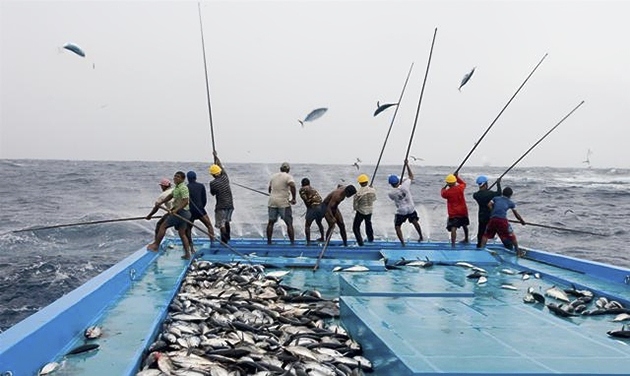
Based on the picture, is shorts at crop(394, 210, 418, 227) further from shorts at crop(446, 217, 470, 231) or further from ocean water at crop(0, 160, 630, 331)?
ocean water at crop(0, 160, 630, 331)

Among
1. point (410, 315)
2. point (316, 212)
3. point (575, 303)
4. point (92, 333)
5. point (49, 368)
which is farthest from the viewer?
point (316, 212)

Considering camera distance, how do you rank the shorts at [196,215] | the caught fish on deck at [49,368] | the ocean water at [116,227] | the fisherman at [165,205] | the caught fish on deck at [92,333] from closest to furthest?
the caught fish on deck at [49,368], the caught fish on deck at [92,333], the fisherman at [165,205], the shorts at [196,215], the ocean water at [116,227]

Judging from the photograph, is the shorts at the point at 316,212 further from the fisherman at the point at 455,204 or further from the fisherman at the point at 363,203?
the fisherman at the point at 455,204

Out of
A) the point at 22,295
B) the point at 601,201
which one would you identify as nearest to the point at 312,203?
the point at 22,295

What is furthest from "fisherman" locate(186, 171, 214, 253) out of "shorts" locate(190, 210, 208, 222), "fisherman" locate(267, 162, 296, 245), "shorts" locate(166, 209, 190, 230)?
"fisherman" locate(267, 162, 296, 245)

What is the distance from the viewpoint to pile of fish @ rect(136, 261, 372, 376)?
17.4ft

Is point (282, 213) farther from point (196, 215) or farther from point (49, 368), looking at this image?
point (49, 368)

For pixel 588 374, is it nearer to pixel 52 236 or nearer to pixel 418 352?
pixel 418 352

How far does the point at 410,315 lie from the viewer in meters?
6.21

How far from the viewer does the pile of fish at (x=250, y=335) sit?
530cm

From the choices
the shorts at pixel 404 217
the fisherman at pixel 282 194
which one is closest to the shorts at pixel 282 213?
the fisherman at pixel 282 194

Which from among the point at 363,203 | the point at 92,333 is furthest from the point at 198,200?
the point at 92,333

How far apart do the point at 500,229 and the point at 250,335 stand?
813 centimetres

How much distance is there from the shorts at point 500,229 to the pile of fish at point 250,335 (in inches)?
229
